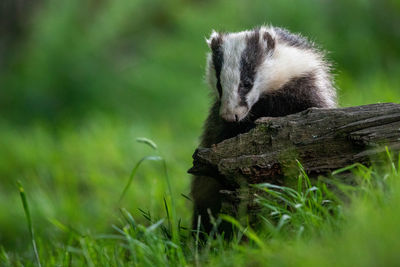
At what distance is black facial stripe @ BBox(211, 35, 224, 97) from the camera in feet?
15.6

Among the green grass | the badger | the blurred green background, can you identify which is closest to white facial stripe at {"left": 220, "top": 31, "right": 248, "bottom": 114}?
the badger

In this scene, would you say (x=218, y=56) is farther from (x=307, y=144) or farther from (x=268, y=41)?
(x=307, y=144)

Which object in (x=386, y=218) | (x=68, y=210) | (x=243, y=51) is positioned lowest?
(x=68, y=210)

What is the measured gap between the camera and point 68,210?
6.89 m

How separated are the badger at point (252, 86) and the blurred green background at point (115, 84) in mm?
907

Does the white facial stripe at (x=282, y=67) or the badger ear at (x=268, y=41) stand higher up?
the badger ear at (x=268, y=41)

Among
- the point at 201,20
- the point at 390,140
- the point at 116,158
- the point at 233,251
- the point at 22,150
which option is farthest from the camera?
the point at 201,20

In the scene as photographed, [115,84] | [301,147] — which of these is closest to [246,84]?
[301,147]

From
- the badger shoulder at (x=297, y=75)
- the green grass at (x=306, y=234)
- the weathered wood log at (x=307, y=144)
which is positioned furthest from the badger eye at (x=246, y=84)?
the green grass at (x=306, y=234)

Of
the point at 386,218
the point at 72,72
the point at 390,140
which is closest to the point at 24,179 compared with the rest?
the point at 72,72

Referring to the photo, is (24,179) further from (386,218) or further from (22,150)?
(386,218)

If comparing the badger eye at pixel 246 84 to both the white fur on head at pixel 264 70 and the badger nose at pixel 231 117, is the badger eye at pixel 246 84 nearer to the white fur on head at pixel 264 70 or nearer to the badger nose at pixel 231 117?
the white fur on head at pixel 264 70

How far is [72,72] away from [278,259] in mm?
9035

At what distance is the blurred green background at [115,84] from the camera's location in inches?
288
